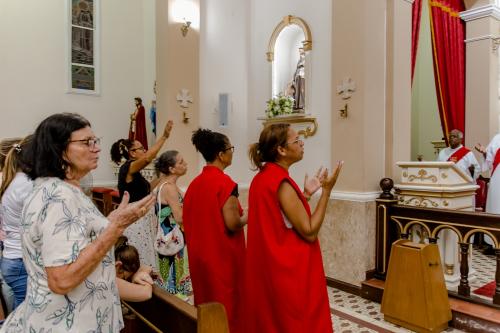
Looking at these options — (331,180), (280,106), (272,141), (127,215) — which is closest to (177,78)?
(280,106)

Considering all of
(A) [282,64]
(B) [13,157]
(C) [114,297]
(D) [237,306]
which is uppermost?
(A) [282,64]

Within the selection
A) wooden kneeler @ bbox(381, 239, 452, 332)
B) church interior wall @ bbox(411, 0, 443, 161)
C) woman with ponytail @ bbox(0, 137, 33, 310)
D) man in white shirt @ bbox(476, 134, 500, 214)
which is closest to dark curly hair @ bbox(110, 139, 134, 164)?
woman with ponytail @ bbox(0, 137, 33, 310)

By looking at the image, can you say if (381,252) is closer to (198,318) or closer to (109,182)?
(198,318)

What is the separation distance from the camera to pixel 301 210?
2.17 m

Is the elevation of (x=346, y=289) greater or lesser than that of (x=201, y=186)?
lesser

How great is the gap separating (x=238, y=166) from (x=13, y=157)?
403 cm

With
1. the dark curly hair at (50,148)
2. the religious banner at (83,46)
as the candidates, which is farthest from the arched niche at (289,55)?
the religious banner at (83,46)

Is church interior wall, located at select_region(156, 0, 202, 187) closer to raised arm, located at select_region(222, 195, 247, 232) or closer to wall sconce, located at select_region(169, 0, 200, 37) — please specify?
wall sconce, located at select_region(169, 0, 200, 37)

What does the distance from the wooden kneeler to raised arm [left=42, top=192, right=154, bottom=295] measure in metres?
2.69

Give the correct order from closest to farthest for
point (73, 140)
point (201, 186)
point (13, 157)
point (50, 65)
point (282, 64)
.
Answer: point (73, 140), point (13, 157), point (201, 186), point (282, 64), point (50, 65)

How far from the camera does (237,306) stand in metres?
2.84

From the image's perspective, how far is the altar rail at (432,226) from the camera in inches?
135

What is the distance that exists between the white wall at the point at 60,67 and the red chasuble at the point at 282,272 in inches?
273

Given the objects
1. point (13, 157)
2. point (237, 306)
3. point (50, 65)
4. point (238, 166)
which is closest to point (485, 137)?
point (238, 166)
